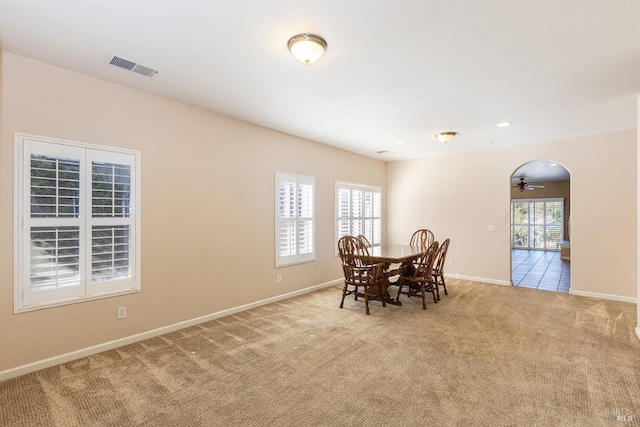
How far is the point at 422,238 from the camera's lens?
653 centimetres

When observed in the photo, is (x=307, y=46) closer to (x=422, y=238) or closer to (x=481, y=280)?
(x=422, y=238)

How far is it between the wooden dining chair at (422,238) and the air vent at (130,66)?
5204mm

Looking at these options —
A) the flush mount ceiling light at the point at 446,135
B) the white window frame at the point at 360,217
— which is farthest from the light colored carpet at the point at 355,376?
the flush mount ceiling light at the point at 446,135

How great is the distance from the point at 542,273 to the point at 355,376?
6531 millimetres

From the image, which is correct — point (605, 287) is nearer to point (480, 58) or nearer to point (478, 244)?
point (478, 244)

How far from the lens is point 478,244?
6188 mm

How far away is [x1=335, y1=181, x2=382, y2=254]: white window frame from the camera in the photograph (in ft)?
19.9

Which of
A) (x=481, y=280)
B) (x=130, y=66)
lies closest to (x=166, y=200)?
(x=130, y=66)

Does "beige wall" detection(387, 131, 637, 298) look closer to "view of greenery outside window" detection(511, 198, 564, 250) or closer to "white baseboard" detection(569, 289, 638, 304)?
"white baseboard" detection(569, 289, 638, 304)

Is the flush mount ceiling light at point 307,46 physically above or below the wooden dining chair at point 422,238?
above

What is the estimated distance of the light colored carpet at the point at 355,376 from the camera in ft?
6.89

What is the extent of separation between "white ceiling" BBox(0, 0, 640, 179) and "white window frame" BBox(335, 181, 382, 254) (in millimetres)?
2220

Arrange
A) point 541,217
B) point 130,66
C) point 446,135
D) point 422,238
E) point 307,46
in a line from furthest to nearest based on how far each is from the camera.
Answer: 1. point 541,217
2. point 422,238
3. point 446,135
4. point 130,66
5. point 307,46

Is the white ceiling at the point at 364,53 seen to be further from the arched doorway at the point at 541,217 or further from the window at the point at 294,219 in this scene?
the arched doorway at the point at 541,217
